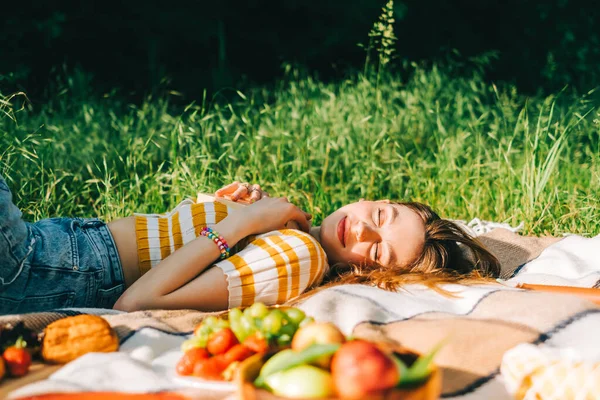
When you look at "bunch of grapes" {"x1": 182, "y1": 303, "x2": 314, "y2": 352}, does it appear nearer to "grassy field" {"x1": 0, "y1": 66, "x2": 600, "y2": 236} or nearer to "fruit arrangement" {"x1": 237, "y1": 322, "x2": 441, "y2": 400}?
"fruit arrangement" {"x1": 237, "y1": 322, "x2": 441, "y2": 400}

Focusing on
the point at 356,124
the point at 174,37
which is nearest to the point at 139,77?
the point at 174,37

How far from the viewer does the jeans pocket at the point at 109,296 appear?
2.61 m

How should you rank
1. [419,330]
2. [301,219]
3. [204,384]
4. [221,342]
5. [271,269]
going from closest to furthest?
[204,384]
[221,342]
[419,330]
[271,269]
[301,219]

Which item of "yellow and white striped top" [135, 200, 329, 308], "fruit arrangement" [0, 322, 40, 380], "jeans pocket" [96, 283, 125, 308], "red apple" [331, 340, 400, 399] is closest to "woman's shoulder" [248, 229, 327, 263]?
"yellow and white striped top" [135, 200, 329, 308]

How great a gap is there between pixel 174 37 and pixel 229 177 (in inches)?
171

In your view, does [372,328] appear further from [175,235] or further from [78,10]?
[78,10]

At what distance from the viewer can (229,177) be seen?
423cm

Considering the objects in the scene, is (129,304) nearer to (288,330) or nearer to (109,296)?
(109,296)

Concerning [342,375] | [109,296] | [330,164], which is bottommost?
[109,296]

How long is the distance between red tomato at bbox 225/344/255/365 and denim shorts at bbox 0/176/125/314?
105 cm

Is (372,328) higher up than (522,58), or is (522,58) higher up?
(522,58)

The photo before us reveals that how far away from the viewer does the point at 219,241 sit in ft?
8.43

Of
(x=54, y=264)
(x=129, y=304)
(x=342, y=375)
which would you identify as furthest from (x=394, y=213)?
(x=342, y=375)

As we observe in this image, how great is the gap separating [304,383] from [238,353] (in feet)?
1.48
